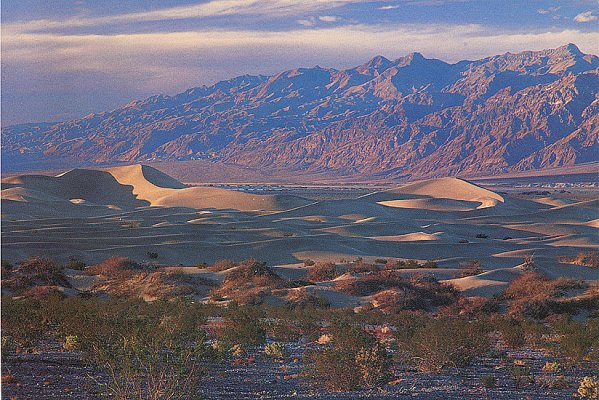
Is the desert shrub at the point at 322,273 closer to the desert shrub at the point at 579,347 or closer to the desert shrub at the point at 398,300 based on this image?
the desert shrub at the point at 398,300

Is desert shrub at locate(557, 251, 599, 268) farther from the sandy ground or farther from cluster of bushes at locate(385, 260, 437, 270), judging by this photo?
cluster of bushes at locate(385, 260, 437, 270)

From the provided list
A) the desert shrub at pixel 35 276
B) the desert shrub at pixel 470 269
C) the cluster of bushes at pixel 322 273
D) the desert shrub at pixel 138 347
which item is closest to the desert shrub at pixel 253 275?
the cluster of bushes at pixel 322 273

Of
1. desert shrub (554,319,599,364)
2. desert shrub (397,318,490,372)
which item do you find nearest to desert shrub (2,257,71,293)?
desert shrub (397,318,490,372)

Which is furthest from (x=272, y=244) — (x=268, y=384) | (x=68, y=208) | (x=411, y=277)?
(x=68, y=208)

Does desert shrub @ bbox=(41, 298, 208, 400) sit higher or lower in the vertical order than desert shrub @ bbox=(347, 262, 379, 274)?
higher

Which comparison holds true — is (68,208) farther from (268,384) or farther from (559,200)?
(268,384)

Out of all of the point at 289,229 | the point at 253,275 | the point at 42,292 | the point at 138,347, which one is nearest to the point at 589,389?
the point at 138,347
